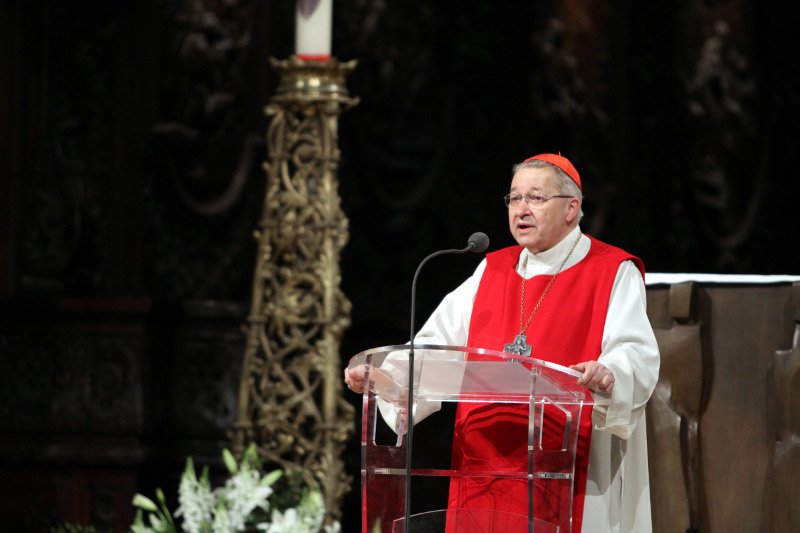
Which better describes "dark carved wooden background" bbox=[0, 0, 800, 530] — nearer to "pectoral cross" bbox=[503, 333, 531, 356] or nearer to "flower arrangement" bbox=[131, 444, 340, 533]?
"pectoral cross" bbox=[503, 333, 531, 356]

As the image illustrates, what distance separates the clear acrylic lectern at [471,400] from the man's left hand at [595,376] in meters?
0.03

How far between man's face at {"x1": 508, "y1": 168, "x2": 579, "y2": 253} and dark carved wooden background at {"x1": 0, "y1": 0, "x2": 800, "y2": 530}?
2.42m

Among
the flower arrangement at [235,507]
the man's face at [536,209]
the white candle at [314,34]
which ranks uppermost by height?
the white candle at [314,34]

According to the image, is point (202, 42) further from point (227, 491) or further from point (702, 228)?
point (227, 491)

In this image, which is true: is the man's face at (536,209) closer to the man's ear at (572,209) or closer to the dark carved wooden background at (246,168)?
the man's ear at (572,209)

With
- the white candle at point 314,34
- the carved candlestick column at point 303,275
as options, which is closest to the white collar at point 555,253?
the carved candlestick column at point 303,275

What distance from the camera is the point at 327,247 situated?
4633 millimetres

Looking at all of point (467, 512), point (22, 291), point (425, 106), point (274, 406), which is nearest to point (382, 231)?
point (425, 106)

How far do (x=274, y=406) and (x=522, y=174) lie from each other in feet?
4.17

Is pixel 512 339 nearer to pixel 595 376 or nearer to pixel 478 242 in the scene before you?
pixel 595 376

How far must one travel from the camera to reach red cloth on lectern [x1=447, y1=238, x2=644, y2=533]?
3.59 m

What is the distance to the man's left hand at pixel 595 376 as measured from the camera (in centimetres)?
330

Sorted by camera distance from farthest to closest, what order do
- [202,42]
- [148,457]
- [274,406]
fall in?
[202,42]
[148,457]
[274,406]

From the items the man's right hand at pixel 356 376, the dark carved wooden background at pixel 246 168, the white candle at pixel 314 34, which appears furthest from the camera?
the dark carved wooden background at pixel 246 168
